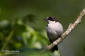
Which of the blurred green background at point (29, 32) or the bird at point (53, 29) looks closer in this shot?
the blurred green background at point (29, 32)

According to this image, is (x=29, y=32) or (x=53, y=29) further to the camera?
(x=53, y=29)

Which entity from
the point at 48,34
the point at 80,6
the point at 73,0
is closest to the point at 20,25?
the point at 48,34

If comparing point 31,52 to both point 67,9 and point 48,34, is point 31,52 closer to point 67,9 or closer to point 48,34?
point 48,34

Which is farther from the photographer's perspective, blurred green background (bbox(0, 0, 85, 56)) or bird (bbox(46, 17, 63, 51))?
bird (bbox(46, 17, 63, 51))

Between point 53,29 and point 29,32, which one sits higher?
point 53,29

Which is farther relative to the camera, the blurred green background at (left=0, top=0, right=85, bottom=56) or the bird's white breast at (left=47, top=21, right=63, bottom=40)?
the bird's white breast at (left=47, top=21, right=63, bottom=40)

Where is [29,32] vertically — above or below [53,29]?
below

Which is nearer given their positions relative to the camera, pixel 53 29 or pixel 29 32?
pixel 29 32

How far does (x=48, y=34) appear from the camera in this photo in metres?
4.77

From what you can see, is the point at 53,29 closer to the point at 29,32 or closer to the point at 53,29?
the point at 53,29

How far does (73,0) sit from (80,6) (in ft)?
2.61

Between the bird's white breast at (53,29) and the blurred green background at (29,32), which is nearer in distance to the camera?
the blurred green background at (29,32)

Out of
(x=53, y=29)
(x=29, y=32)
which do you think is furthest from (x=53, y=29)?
(x=29, y=32)

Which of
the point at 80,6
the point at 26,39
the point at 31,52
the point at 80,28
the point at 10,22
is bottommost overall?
the point at 31,52
